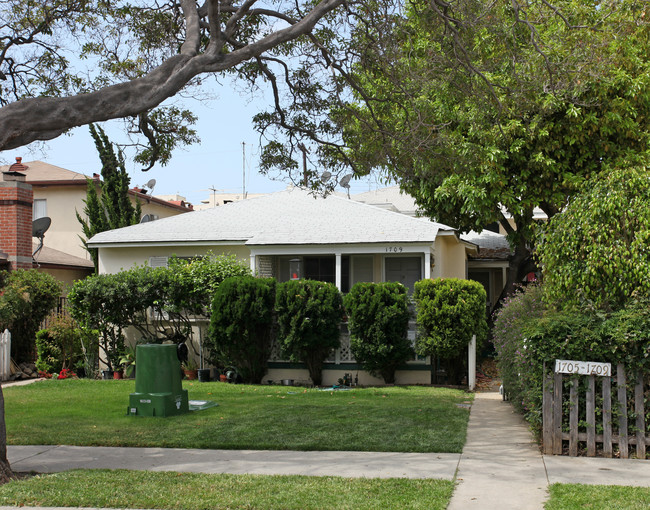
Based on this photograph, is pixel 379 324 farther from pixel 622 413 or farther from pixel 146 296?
pixel 622 413

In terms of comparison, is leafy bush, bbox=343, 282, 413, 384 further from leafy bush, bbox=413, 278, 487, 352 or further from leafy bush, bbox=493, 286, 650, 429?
leafy bush, bbox=493, 286, 650, 429

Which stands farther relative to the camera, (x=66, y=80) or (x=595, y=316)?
(x=66, y=80)

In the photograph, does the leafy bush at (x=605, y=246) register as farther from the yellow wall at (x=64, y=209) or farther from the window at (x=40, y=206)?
the window at (x=40, y=206)

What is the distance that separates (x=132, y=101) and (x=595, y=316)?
5.81 m

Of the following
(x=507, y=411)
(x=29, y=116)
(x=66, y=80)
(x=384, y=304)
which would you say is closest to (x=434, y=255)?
(x=384, y=304)

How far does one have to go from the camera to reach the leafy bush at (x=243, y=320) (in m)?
15.5

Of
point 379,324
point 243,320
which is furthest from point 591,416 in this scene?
point 243,320

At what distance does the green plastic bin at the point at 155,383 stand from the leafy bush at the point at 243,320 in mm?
4671

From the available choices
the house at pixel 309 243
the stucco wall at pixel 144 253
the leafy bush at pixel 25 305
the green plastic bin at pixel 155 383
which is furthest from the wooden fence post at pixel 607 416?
the leafy bush at pixel 25 305

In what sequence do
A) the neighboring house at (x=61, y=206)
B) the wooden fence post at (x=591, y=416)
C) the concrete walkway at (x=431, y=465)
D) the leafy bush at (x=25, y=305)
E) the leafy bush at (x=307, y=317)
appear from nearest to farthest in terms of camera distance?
the concrete walkway at (x=431, y=465) < the wooden fence post at (x=591, y=416) < the leafy bush at (x=307, y=317) < the leafy bush at (x=25, y=305) < the neighboring house at (x=61, y=206)

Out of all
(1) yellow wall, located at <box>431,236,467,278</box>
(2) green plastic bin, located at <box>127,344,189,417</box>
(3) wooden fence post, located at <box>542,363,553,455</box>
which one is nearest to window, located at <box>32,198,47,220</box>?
(1) yellow wall, located at <box>431,236,467,278</box>

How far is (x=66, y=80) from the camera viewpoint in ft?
43.4

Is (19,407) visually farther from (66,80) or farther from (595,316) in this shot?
(595,316)

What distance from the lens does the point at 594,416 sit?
25.4 ft
